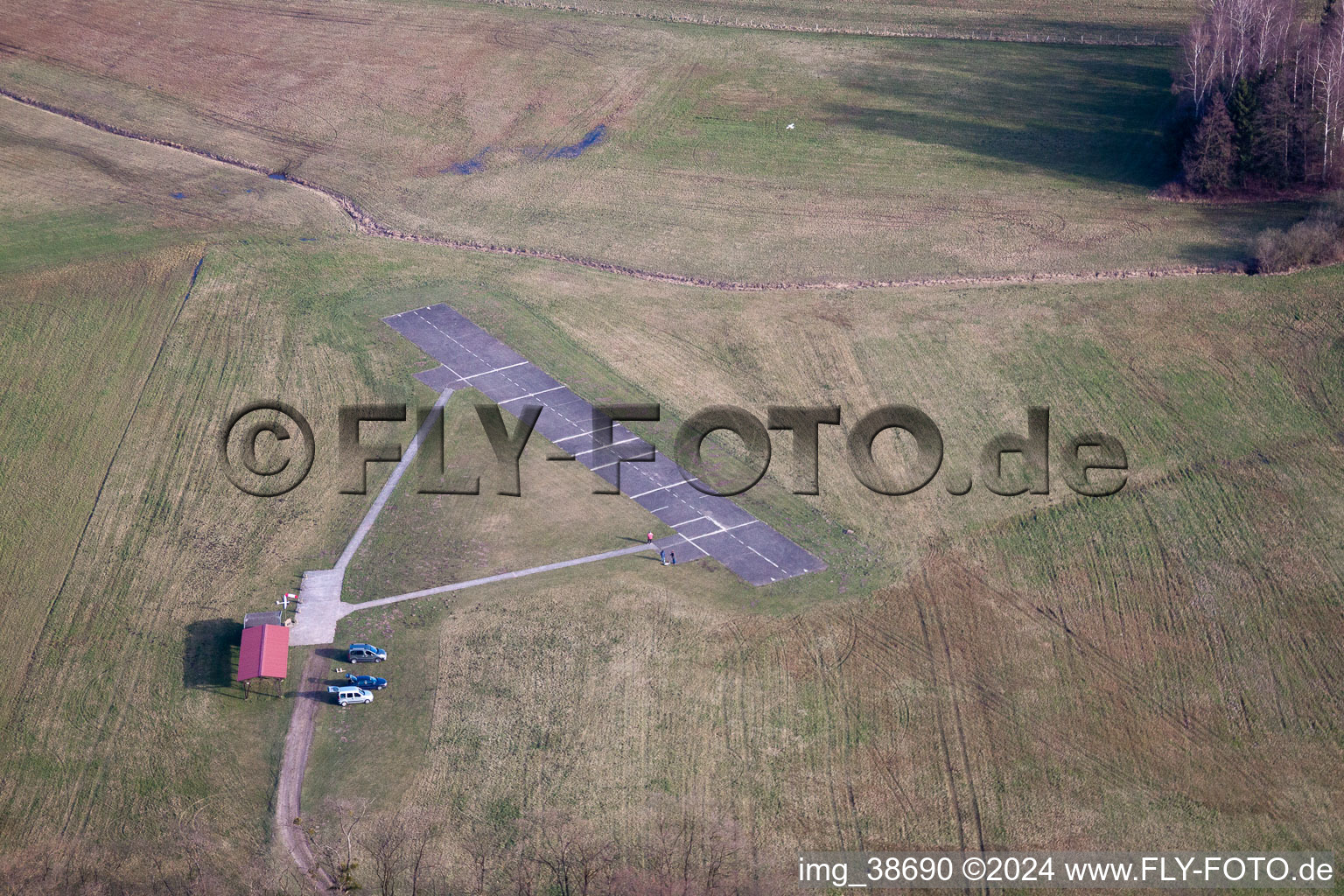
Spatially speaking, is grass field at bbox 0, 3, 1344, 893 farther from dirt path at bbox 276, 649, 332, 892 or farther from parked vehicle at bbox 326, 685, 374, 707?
parked vehicle at bbox 326, 685, 374, 707

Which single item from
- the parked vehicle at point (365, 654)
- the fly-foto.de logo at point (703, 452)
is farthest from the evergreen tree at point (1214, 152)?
the parked vehicle at point (365, 654)

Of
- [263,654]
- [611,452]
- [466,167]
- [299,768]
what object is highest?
[466,167]

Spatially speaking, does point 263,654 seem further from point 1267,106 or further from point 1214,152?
point 1267,106

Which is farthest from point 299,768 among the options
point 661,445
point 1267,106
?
point 1267,106

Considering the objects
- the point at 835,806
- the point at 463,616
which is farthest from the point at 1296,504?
the point at 463,616

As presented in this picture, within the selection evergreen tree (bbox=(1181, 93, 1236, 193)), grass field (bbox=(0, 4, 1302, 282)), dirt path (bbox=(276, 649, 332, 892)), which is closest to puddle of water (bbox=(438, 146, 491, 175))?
grass field (bbox=(0, 4, 1302, 282))

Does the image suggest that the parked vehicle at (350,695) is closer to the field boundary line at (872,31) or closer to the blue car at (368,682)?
the blue car at (368,682)
